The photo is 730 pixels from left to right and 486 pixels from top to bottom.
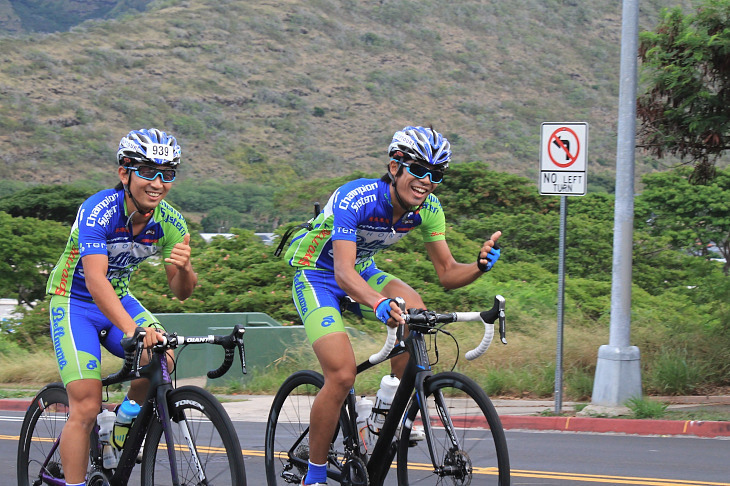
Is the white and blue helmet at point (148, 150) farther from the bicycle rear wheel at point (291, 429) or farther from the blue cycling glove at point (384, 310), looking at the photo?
the bicycle rear wheel at point (291, 429)

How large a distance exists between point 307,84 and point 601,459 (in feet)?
291

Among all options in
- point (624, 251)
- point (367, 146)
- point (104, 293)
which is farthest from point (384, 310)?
point (367, 146)

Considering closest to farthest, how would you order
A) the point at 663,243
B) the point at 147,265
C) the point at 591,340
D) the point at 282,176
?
the point at 591,340 < the point at 147,265 < the point at 663,243 < the point at 282,176

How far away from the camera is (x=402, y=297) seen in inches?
232

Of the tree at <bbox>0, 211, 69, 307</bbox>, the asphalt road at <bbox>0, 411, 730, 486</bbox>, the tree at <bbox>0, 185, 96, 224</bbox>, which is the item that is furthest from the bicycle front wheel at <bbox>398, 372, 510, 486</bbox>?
the tree at <bbox>0, 185, 96, 224</bbox>

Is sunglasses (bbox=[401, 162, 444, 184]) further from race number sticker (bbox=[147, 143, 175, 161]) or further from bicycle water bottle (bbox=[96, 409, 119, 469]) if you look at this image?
bicycle water bottle (bbox=[96, 409, 119, 469])

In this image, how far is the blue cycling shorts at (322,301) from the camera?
578cm

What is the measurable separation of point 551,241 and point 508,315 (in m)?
11.1

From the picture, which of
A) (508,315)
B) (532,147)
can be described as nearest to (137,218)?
(508,315)

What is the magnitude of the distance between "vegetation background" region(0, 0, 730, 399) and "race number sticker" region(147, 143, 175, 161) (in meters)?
7.40

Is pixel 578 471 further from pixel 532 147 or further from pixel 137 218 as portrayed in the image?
pixel 532 147

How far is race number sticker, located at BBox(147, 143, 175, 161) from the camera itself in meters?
5.55

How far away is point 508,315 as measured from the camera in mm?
15781

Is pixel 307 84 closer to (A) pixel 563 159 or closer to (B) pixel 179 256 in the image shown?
(A) pixel 563 159
